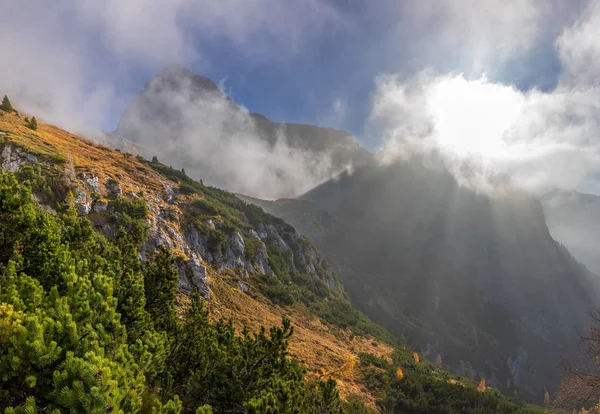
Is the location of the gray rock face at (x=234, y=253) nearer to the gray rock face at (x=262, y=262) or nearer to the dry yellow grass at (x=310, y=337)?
the gray rock face at (x=262, y=262)

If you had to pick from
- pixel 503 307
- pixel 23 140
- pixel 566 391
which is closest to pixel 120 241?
pixel 566 391

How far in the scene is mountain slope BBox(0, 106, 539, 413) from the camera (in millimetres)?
Result: 8102

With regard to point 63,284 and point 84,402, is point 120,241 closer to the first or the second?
point 63,284

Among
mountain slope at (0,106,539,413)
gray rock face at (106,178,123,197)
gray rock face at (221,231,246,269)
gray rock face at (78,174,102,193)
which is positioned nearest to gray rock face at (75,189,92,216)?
mountain slope at (0,106,539,413)

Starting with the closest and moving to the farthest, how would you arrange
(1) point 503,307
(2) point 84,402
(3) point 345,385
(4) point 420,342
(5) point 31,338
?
1. (2) point 84,402
2. (5) point 31,338
3. (3) point 345,385
4. (4) point 420,342
5. (1) point 503,307

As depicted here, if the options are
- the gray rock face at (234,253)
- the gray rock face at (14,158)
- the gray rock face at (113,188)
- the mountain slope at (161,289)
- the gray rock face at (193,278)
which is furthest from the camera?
the gray rock face at (234,253)

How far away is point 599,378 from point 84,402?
60.1ft

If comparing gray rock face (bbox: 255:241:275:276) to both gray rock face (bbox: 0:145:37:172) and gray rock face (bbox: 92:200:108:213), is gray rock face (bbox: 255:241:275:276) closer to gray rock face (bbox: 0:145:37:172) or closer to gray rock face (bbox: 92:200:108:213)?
gray rock face (bbox: 92:200:108:213)

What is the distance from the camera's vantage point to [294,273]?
79.1m

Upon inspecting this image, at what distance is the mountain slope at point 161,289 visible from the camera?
810cm

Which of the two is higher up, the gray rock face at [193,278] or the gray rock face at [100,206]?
the gray rock face at [100,206]

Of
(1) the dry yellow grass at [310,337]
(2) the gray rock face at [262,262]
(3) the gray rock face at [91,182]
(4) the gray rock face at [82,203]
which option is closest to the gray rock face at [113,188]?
(3) the gray rock face at [91,182]

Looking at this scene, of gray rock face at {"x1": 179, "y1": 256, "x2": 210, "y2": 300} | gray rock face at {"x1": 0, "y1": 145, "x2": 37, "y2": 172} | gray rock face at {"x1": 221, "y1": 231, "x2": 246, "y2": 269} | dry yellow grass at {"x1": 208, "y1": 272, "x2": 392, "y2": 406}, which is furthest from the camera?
gray rock face at {"x1": 221, "y1": 231, "x2": 246, "y2": 269}

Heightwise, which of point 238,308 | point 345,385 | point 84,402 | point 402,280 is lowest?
point 345,385
